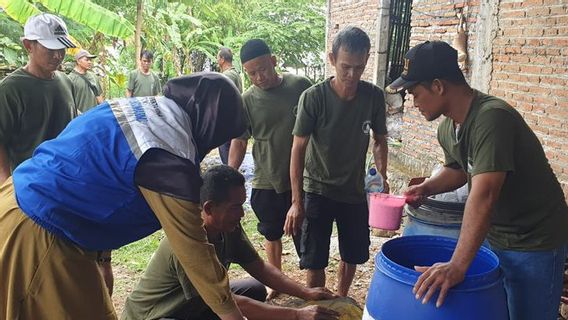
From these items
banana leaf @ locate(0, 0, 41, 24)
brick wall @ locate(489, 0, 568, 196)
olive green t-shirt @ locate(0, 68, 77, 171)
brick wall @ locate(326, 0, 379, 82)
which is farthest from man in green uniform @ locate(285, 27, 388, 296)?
brick wall @ locate(326, 0, 379, 82)

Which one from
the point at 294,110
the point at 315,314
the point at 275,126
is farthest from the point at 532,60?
the point at 315,314

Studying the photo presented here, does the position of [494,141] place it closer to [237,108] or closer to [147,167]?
[237,108]

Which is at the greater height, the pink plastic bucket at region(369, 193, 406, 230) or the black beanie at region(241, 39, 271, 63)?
the black beanie at region(241, 39, 271, 63)

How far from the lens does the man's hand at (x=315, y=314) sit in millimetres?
2219

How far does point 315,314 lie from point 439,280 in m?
0.76

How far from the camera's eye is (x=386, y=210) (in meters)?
3.05

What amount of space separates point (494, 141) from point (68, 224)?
1.48 m

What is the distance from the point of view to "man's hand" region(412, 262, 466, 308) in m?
1.64

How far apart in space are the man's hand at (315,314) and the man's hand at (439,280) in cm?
67

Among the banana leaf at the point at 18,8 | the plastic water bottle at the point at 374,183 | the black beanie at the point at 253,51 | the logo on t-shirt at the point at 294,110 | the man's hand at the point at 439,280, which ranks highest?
the banana leaf at the point at 18,8

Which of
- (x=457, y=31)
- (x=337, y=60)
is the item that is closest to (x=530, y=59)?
(x=457, y=31)

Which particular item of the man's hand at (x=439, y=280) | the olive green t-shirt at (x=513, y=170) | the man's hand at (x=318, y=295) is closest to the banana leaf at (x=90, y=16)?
the man's hand at (x=318, y=295)

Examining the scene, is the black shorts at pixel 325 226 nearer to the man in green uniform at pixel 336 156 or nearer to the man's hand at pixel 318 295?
the man in green uniform at pixel 336 156

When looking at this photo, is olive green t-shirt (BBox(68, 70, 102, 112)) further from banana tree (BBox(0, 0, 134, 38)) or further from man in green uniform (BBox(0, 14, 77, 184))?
man in green uniform (BBox(0, 14, 77, 184))
